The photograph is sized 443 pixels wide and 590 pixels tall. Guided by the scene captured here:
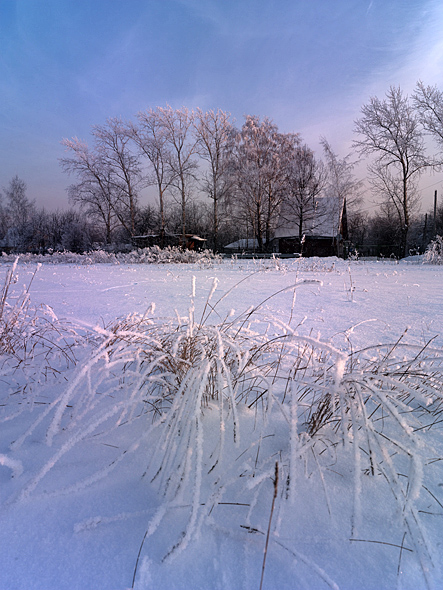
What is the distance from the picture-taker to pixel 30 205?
37.1 meters

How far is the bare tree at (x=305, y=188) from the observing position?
76.8ft

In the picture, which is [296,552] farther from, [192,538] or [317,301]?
[317,301]

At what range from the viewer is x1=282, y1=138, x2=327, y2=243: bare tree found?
76.8ft

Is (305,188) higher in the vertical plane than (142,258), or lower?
higher

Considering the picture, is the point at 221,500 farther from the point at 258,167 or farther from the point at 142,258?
the point at 258,167

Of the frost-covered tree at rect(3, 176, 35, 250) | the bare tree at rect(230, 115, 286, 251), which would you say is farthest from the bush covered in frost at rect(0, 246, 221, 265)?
the frost-covered tree at rect(3, 176, 35, 250)

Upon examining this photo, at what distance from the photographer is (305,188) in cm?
2362

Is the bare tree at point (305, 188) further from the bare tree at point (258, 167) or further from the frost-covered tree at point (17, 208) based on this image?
the frost-covered tree at point (17, 208)

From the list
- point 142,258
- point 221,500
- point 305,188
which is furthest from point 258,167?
point 221,500

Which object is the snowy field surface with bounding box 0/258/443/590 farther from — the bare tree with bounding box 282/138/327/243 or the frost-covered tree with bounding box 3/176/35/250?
the frost-covered tree with bounding box 3/176/35/250

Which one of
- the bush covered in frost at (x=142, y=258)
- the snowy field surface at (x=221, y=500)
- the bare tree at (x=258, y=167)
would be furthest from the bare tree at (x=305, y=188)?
the snowy field surface at (x=221, y=500)

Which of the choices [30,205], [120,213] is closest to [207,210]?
[120,213]

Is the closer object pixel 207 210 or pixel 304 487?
pixel 304 487

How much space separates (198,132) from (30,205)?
85.5 ft
